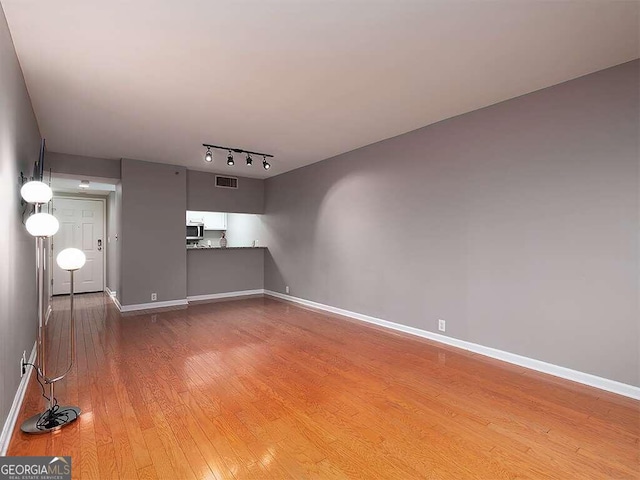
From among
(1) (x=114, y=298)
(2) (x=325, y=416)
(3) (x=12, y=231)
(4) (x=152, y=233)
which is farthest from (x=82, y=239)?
(2) (x=325, y=416)

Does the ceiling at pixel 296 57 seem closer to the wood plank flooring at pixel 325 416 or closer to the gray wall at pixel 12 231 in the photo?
the gray wall at pixel 12 231

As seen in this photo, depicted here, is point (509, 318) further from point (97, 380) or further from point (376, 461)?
point (97, 380)

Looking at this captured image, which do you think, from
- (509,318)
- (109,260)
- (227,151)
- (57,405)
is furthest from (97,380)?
(109,260)

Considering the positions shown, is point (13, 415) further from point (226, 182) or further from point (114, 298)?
point (226, 182)

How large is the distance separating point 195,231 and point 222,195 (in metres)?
1.77

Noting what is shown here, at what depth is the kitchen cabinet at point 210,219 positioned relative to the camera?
27.5ft

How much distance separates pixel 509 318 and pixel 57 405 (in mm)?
3991

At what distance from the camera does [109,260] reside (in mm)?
7418

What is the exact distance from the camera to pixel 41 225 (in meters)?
2.16

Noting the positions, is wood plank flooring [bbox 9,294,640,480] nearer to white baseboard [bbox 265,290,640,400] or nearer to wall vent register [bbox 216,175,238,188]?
white baseboard [bbox 265,290,640,400]

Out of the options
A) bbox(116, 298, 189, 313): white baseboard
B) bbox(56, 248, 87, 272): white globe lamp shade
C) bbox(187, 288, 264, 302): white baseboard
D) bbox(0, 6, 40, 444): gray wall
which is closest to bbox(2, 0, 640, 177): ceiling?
bbox(0, 6, 40, 444): gray wall

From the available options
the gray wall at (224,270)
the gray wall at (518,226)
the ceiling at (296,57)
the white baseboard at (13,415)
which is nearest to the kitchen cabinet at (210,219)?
the gray wall at (224,270)

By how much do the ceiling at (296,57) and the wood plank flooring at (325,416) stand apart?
2679 mm

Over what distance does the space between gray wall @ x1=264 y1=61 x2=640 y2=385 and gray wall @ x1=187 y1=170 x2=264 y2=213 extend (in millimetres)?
2901
